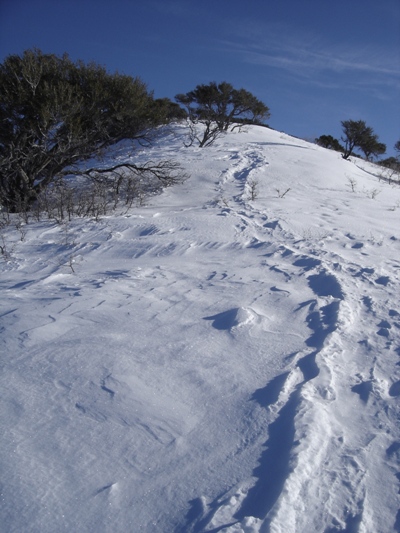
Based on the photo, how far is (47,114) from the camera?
758 cm

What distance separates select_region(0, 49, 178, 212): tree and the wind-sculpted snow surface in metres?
3.42

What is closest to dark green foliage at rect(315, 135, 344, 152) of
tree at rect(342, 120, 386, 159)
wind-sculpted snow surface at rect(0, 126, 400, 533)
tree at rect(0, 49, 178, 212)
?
tree at rect(342, 120, 386, 159)

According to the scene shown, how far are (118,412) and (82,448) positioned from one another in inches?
10.7

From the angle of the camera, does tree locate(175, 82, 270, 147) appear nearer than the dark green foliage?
Yes

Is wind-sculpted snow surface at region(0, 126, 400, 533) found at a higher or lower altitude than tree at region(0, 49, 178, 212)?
lower

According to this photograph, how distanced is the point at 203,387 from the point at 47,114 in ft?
22.3

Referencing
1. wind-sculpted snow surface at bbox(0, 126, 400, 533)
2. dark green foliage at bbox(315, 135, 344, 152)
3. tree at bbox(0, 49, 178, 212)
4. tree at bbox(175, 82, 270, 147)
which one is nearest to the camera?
wind-sculpted snow surface at bbox(0, 126, 400, 533)

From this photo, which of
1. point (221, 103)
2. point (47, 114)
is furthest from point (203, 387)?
point (221, 103)

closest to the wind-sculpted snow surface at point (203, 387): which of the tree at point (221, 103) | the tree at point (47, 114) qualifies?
the tree at point (47, 114)

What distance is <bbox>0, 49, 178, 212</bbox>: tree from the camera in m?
7.80

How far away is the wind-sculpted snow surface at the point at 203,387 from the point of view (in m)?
1.74

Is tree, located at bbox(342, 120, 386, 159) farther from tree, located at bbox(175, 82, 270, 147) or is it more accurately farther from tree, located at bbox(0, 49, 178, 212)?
tree, located at bbox(0, 49, 178, 212)

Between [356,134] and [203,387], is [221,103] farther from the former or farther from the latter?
[203,387]

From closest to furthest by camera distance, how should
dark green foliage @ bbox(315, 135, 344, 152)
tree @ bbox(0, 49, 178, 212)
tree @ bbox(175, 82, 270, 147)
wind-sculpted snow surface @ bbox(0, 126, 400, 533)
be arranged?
wind-sculpted snow surface @ bbox(0, 126, 400, 533) → tree @ bbox(0, 49, 178, 212) → tree @ bbox(175, 82, 270, 147) → dark green foliage @ bbox(315, 135, 344, 152)
